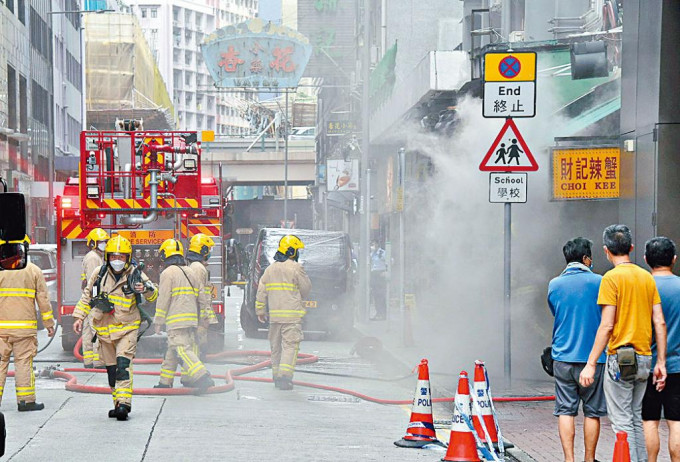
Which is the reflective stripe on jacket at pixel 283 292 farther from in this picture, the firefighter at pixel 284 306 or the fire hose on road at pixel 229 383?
the fire hose on road at pixel 229 383

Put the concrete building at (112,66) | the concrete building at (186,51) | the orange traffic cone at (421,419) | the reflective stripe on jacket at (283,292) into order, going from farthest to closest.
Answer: the concrete building at (186,51) < the concrete building at (112,66) < the reflective stripe on jacket at (283,292) < the orange traffic cone at (421,419)

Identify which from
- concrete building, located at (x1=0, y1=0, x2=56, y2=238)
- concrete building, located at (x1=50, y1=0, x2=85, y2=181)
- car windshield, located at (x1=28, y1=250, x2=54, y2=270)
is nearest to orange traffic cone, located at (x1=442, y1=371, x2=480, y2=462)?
car windshield, located at (x1=28, y1=250, x2=54, y2=270)

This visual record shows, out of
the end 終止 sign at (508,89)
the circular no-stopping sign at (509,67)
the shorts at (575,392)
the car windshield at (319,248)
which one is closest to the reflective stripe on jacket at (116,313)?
the end 終止 sign at (508,89)

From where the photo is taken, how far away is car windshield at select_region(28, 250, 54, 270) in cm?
2078

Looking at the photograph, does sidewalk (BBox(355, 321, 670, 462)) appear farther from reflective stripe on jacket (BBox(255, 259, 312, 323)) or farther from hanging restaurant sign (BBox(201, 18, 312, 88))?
hanging restaurant sign (BBox(201, 18, 312, 88))

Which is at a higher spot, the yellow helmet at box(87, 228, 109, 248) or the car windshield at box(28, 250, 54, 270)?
the yellow helmet at box(87, 228, 109, 248)

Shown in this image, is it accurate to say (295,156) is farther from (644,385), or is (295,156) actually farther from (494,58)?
(644,385)

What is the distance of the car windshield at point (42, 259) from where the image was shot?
20.8m

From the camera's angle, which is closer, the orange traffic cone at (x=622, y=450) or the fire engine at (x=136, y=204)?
the orange traffic cone at (x=622, y=450)

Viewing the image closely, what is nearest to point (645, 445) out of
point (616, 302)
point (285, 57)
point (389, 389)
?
point (616, 302)

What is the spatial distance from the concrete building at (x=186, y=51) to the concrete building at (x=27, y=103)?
105m

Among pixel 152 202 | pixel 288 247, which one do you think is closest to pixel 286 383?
pixel 288 247

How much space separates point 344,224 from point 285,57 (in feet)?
31.2

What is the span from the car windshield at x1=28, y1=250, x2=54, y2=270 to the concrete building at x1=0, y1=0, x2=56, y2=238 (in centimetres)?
1365
